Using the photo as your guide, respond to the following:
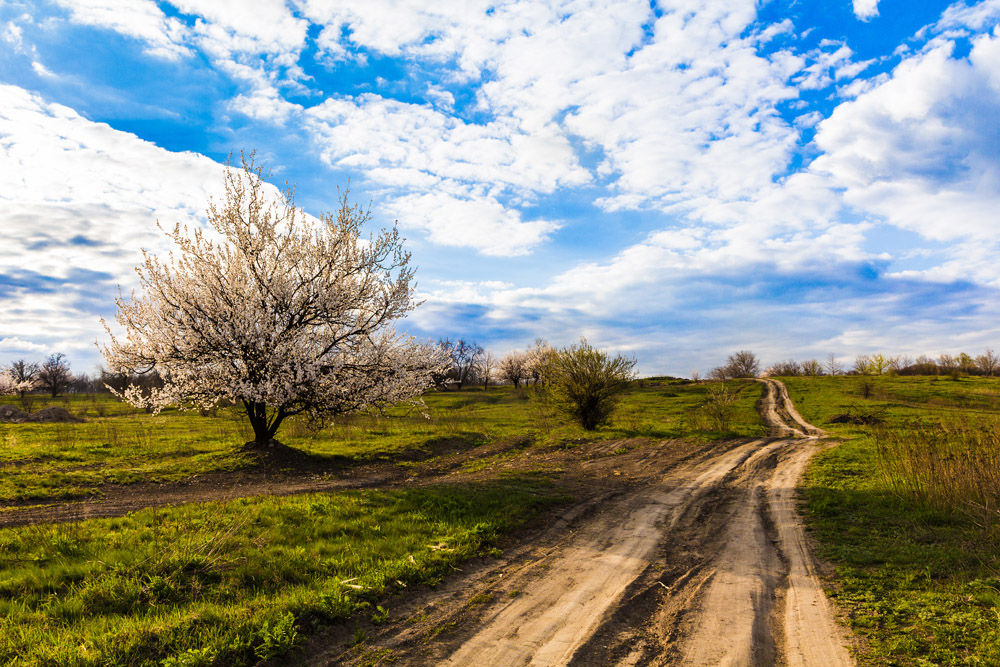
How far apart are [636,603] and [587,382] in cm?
1988

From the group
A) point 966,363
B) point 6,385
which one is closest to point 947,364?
point 966,363

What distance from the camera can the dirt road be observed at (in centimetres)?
509

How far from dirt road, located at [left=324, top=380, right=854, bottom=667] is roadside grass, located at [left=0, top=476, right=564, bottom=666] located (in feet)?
2.66

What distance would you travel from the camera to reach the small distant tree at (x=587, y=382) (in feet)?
84.6

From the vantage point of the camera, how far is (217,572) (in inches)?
267

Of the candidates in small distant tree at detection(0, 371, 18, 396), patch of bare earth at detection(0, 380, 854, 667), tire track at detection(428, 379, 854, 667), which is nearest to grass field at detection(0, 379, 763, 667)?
patch of bare earth at detection(0, 380, 854, 667)

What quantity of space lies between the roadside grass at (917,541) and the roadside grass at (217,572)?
5439 millimetres

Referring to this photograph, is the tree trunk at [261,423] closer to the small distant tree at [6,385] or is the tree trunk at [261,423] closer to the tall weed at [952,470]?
the tall weed at [952,470]

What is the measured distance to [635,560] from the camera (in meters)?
7.86

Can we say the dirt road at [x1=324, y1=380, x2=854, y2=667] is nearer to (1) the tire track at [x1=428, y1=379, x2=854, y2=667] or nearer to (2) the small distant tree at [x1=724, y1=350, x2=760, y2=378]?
(1) the tire track at [x1=428, y1=379, x2=854, y2=667]

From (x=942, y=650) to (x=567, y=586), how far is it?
13.2ft

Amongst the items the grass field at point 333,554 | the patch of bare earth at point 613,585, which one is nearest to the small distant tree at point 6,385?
the grass field at point 333,554

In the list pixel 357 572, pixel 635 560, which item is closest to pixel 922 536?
pixel 635 560

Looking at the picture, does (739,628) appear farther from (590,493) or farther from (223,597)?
(590,493)
